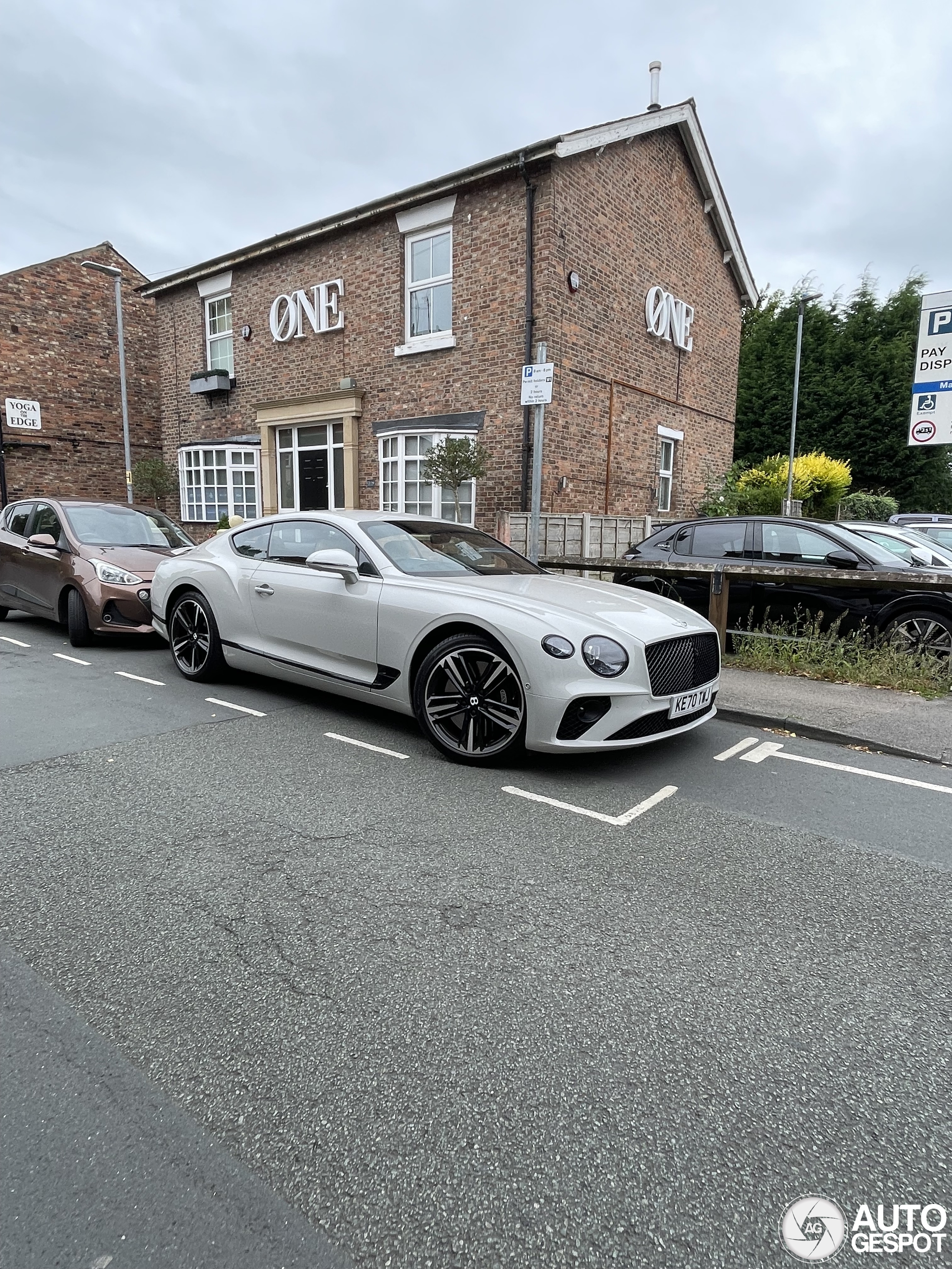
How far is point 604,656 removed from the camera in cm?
415

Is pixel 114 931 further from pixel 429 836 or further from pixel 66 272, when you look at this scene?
pixel 66 272

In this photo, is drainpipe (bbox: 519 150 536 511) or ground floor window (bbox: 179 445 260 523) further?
ground floor window (bbox: 179 445 260 523)

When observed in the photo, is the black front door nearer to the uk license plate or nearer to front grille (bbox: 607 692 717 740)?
the uk license plate

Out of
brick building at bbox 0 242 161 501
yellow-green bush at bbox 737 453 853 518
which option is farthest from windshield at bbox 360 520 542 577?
brick building at bbox 0 242 161 501

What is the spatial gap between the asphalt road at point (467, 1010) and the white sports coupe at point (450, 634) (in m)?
0.40

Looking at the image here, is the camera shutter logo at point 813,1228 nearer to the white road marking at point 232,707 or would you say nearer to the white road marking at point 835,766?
the white road marking at point 835,766

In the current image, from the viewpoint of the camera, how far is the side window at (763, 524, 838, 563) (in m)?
7.57

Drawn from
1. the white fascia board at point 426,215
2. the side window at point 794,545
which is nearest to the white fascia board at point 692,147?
the white fascia board at point 426,215

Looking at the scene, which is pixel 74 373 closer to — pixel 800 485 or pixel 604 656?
pixel 800 485

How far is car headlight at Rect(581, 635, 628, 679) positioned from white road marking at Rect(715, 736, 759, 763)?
105cm

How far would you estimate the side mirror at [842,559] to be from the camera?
7188 millimetres

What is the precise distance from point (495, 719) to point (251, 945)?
2.06 metres

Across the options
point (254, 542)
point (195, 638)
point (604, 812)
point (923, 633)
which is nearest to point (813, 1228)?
point (604, 812)

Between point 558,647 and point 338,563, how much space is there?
66.3 inches
